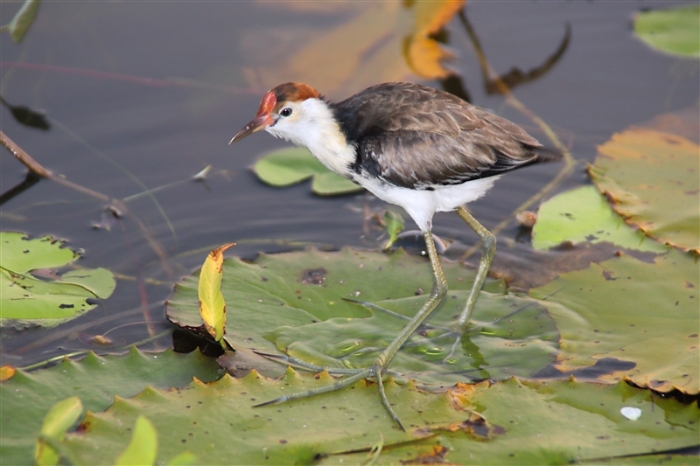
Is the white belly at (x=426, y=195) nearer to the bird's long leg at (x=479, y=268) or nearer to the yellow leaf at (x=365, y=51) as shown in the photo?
the bird's long leg at (x=479, y=268)

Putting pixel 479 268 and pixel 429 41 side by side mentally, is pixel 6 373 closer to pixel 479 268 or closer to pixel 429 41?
pixel 479 268

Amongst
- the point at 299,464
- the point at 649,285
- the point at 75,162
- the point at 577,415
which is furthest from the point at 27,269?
the point at 649,285

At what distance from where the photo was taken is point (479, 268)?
15.2 feet

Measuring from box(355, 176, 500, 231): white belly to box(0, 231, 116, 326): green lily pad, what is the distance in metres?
1.57

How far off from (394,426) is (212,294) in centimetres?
98

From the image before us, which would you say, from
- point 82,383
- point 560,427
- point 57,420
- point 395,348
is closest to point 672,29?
point 395,348

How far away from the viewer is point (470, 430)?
130 inches

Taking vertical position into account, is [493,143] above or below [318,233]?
above

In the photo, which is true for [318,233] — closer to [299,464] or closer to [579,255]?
[579,255]

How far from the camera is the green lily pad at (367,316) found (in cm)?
410

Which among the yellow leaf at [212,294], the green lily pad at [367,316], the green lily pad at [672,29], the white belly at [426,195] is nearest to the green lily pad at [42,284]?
the green lily pad at [367,316]

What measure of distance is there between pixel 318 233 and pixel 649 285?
6.64 ft

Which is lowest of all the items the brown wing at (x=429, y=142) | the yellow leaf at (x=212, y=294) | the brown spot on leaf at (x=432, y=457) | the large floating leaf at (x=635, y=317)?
the large floating leaf at (x=635, y=317)

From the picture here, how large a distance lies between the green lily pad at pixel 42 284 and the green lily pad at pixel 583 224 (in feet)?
8.57
